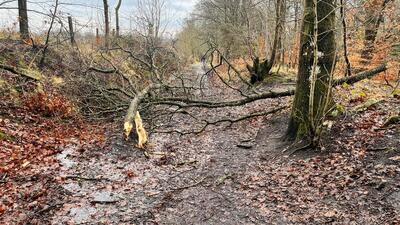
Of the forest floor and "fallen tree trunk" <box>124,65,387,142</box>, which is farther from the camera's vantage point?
"fallen tree trunk" <box>124,65,387,142</box>

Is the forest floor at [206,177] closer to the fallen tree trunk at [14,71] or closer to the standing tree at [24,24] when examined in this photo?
the fallen tree trunk at [14,71]

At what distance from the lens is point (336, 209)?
17.1ft

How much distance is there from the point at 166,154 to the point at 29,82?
5.72 metres

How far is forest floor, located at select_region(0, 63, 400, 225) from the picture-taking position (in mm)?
5309

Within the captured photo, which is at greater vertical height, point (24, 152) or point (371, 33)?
point (371, 33)

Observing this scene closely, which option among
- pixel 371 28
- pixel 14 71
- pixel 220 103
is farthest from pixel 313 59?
pixel 371 28

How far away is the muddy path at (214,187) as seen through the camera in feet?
17.3

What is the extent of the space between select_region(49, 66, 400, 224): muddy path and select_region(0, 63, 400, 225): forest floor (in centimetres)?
2

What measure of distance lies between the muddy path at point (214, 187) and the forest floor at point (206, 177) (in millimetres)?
17

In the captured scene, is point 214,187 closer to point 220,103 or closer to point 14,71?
point 220,103

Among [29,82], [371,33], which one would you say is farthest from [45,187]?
[371,33]

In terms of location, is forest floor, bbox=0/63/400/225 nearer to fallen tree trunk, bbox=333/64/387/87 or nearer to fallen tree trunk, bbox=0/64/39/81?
fallen tree trunk, bbox=333/64/387/87

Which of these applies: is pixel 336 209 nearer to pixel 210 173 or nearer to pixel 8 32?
pixel 210 173

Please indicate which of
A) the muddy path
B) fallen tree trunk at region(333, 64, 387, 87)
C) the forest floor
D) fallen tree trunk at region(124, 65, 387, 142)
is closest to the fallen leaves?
the forest floor
